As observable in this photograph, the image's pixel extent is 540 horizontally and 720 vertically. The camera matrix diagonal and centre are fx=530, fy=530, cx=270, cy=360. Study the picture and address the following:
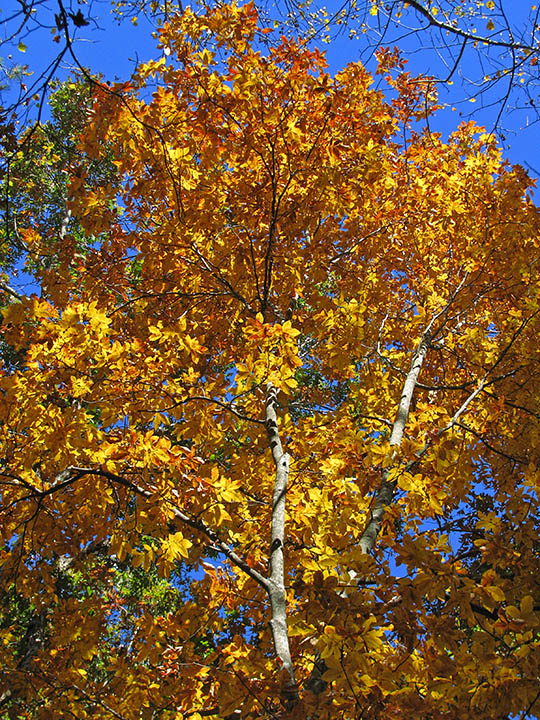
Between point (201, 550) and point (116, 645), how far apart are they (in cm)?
729

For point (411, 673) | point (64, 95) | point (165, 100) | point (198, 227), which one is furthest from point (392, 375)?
point (64, 95)

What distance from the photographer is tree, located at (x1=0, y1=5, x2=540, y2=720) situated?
7.98ft

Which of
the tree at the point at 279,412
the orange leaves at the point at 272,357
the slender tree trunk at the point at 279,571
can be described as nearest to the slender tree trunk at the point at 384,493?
the tree at the point at 279,412

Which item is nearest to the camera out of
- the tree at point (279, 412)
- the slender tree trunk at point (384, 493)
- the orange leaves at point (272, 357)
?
the tree at point (279, 412)

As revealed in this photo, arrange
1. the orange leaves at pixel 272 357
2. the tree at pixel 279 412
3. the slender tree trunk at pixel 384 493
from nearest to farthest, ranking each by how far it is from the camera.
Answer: the tree at pixel 279 412 → the slender tree trunk at pixel 384 493 → the orange leaves at pixel 272 357

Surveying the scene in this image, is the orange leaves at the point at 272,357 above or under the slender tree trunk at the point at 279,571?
above

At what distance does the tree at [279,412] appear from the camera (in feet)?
7.98

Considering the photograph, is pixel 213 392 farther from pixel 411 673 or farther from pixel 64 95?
pixel 64 95

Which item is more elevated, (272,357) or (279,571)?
(272,357)

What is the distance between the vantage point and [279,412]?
512 cm

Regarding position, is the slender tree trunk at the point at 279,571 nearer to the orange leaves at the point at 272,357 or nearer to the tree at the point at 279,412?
the tree at the point at 279,412

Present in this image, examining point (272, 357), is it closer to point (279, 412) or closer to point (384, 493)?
point (384, 493)

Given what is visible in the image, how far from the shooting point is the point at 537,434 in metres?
3.60

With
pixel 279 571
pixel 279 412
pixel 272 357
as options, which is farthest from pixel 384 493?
pixel 279 412
